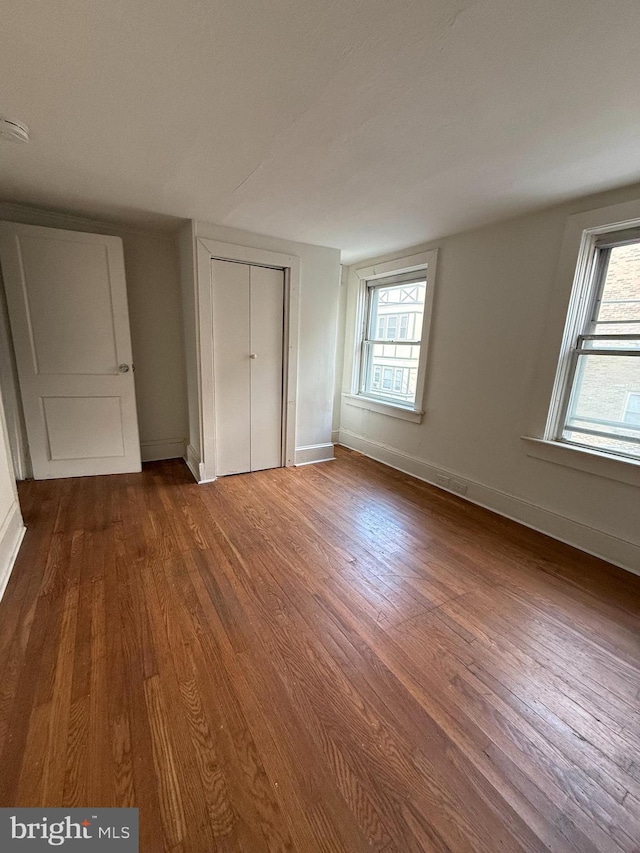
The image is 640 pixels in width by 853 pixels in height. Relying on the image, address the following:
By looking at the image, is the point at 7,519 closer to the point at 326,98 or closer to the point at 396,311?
the point at 326,98

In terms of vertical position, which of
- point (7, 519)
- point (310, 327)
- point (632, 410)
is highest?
point (310, 327)

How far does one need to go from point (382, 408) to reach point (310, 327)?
122cm

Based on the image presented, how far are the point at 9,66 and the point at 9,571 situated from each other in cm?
227

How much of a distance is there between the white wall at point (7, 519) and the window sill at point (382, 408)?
323cm

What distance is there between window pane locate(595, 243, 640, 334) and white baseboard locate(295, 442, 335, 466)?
262 cm

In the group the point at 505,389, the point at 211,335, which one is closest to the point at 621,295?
the point at 505,389

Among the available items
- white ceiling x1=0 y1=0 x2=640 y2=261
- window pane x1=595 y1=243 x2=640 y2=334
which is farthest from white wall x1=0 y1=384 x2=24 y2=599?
window pane x1=595 y1=243 x2=640 y2=334

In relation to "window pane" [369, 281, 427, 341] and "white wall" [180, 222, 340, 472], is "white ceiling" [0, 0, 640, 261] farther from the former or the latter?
"window pane" [369, 281, 427, 341]

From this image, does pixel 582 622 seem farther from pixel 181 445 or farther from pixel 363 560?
pixel 181 445

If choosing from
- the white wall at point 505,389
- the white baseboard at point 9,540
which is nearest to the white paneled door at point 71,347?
the white baseboard at point 9,540

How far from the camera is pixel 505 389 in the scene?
273cm

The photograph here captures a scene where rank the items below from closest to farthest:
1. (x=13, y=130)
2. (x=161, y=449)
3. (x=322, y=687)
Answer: (x=322, y=687) < (x=13, y=130) < (x=161, y=449)

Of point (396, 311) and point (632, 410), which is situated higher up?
point (396, 311)

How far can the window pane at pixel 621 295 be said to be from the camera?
6.93 feet
